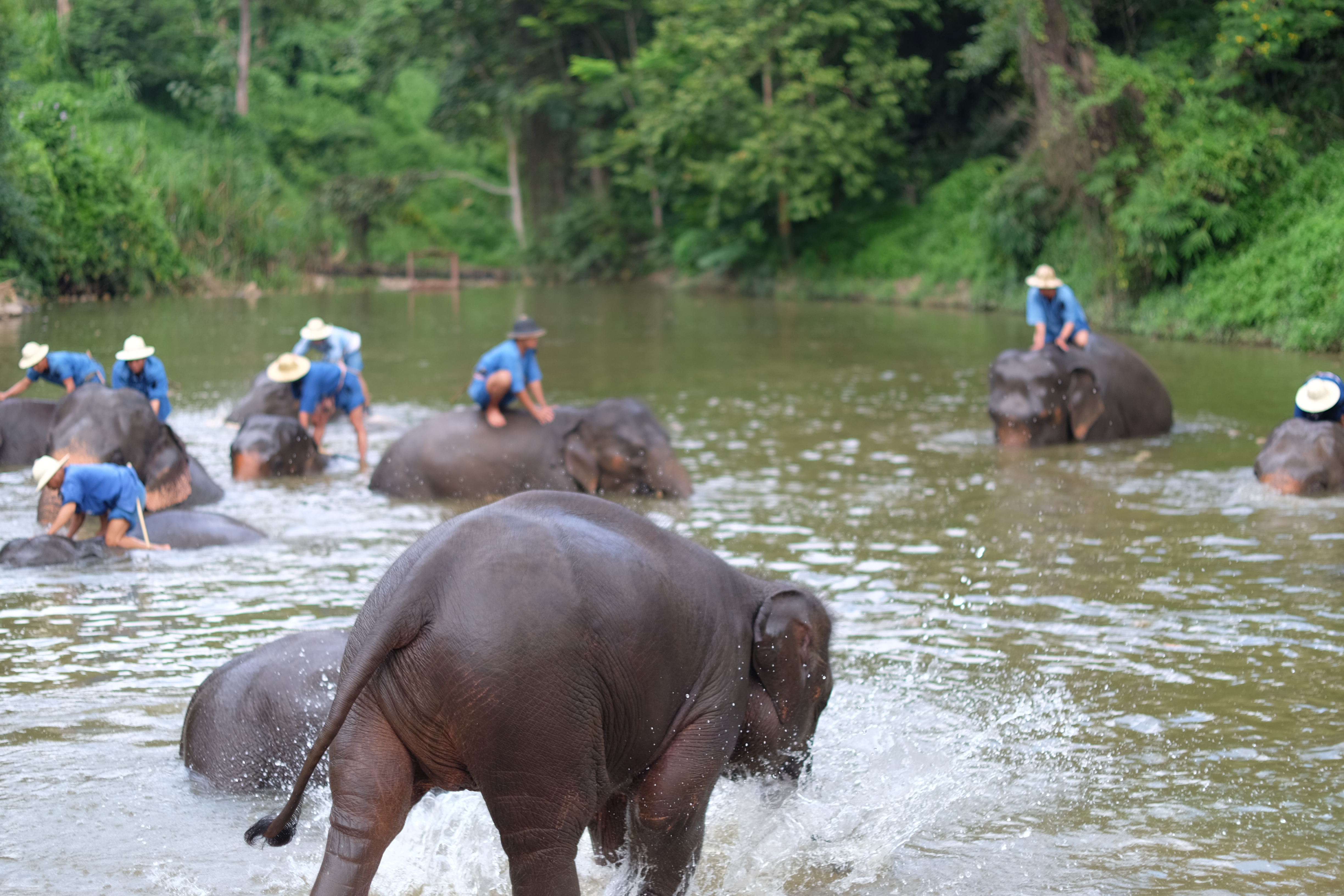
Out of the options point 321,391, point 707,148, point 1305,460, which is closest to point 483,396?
point 321,391

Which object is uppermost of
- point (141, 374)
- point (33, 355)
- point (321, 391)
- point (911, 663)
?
point (33, 355)

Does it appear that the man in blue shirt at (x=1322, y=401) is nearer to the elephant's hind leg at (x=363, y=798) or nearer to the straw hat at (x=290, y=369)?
the straw hat at (x=290, y=369)

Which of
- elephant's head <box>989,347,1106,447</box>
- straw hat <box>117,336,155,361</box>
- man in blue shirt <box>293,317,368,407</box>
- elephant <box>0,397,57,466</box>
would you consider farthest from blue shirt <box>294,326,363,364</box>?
elephant's head <box>989,347,1106,447</box>

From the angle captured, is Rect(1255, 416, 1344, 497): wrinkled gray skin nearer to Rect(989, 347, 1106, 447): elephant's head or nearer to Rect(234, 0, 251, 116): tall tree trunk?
Rect(989, 347, 1106, 447): elephant's head

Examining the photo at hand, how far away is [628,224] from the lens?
40094 millimetres

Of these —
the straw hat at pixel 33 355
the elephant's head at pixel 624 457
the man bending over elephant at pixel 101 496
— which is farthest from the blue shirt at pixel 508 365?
the straw hat at pixel 33 355

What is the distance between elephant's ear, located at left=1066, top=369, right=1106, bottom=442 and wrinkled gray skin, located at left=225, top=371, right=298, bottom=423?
652 centimetres

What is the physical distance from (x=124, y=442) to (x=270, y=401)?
134 inches

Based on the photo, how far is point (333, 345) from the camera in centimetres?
1262

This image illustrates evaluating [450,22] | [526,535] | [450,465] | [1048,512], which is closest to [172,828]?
[526,535]

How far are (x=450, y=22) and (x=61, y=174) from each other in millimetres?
15918

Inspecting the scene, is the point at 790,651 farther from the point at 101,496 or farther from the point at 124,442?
the point at 124,442

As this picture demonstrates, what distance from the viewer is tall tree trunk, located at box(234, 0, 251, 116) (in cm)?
4531

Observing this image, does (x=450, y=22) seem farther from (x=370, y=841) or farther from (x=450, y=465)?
(x=370, y=841)
